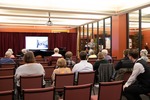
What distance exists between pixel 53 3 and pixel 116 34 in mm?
3384

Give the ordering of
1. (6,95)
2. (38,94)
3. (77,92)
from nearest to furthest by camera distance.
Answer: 1. (6,95)
2. (38,94)
3. (77,92)

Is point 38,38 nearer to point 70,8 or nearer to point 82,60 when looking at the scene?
point 70,8

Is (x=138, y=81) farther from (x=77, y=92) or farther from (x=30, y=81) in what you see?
(x=30, y=81)

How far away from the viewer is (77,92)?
2.64 metres

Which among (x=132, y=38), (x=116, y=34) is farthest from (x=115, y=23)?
(x=132, y=38)

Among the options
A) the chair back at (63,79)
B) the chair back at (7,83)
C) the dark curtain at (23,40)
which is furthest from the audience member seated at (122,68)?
the dark curtain at (23,40)

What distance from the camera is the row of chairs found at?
2.38 meters

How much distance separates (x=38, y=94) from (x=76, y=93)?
520 mm

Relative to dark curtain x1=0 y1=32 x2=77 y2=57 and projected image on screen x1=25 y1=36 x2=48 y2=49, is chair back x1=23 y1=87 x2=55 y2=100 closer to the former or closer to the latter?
projected image on screen x1=25 y1=36 x2=48 y2=49

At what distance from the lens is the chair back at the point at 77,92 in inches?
102

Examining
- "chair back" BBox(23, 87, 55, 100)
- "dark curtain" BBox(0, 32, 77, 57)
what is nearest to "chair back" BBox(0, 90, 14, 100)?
"chair back" BBox(23, 87, 55, 100)

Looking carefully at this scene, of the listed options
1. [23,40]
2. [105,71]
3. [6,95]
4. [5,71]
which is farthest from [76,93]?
[23,40]

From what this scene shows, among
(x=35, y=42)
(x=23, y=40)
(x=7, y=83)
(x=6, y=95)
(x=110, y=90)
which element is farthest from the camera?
(x=23, y=40)

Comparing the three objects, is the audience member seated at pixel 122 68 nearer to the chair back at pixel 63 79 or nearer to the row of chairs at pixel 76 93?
the chair back at pixel 63 79
